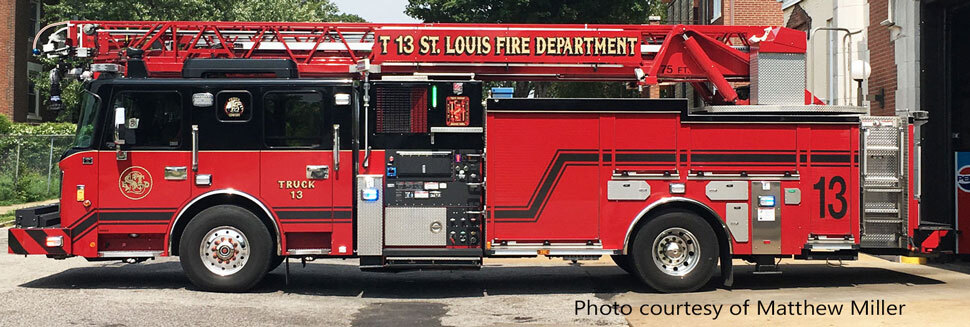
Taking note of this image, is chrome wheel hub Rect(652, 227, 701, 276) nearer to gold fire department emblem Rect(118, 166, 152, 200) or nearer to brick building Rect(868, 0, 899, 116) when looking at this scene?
gold fire department emblem Rect(118, 166, 152, 200)

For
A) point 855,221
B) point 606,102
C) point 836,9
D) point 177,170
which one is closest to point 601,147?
point 606,102

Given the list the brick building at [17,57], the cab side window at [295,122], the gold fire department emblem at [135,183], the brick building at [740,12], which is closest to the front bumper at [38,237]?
the gold fire department emblem at [135,183]

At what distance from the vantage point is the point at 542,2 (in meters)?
32.4

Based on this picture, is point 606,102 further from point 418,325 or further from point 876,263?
point 876,263

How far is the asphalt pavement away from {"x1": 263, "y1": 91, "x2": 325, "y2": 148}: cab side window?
6.00 ft

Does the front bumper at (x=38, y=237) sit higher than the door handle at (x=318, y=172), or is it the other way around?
the door handle at (x=318, y=172)

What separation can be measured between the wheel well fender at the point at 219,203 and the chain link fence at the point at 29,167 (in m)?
17.1

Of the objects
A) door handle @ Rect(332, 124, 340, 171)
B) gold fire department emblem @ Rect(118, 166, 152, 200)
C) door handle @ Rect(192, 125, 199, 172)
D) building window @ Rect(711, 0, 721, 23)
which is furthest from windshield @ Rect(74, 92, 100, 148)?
building window @ Rect(711, 0, 721, 23)

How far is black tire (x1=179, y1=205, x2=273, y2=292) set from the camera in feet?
34.7

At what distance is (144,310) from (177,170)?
1.87 m

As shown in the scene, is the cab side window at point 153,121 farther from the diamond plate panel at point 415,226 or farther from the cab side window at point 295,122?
the diamond plate panel at point 415,226

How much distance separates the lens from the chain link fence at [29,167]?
25656 millimetres

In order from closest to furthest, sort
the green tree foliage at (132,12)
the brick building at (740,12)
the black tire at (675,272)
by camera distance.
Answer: the black tire at (675,272), the brick building at (740,12), the green tree foliage at (132,12)

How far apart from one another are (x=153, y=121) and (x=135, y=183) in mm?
761
